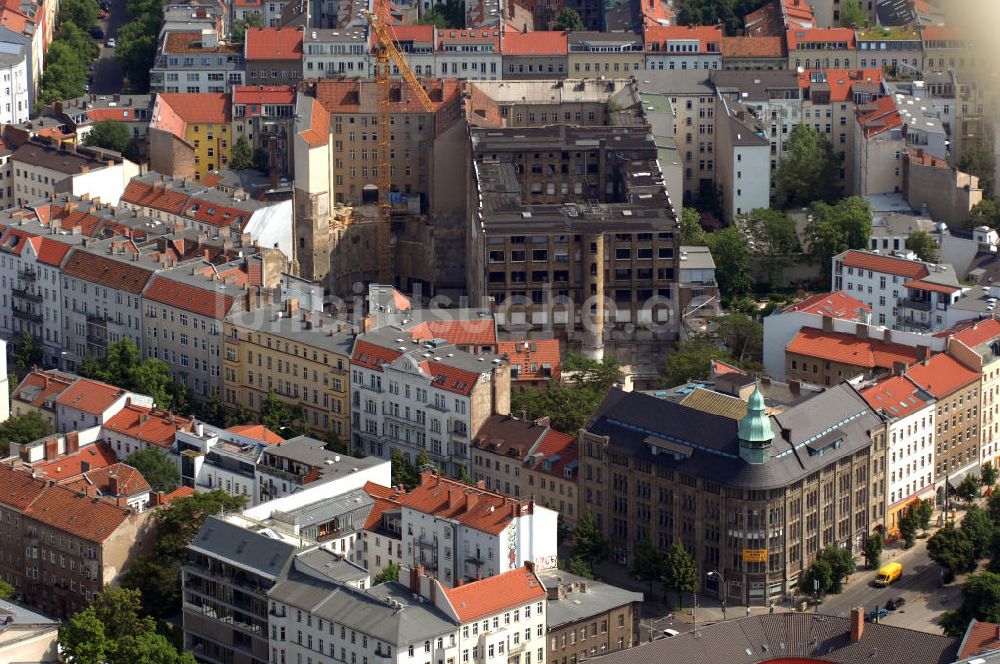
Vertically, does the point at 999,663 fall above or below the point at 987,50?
below

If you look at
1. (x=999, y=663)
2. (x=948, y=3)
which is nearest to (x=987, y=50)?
(x=948, y=3)

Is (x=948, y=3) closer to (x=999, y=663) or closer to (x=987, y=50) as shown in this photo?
(x=987, y=50)

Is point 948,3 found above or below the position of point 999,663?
above
